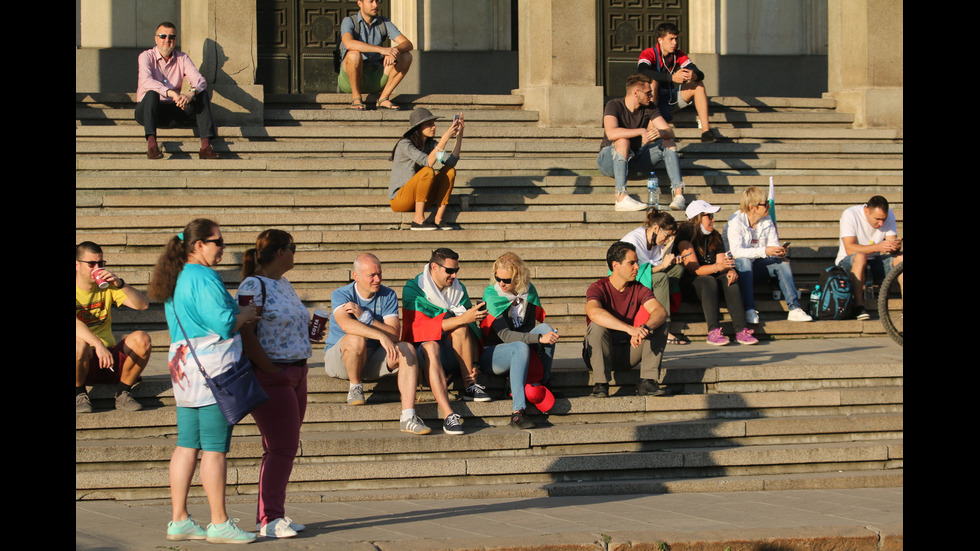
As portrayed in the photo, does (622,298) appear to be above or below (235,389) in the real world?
above

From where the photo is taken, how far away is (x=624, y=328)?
27.8 feet

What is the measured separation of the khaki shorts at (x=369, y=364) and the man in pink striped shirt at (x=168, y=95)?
5.30 metres

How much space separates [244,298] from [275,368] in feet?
1.34

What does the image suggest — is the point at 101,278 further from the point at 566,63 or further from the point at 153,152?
the point at 566,63

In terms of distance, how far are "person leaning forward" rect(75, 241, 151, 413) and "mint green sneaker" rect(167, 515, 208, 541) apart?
6.96ft

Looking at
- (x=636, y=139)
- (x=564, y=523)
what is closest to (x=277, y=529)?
(x=564, y=523)

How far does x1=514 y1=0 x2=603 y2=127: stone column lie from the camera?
48.4 feet

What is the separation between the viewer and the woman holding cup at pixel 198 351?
581cm

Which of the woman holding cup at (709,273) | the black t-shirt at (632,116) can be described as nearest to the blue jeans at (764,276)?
the woman holding cup at (709,273)

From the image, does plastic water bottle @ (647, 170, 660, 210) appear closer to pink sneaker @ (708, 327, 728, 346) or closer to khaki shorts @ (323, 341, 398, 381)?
pink sneaker @ (708, 327, 728, 346)

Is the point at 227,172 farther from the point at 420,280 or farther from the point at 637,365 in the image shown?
the point at 637,365

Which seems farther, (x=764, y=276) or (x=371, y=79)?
(x=371, y=79)

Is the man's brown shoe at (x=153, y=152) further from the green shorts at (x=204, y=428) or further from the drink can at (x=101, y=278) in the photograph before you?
the green shorts at (x=204, y=428)

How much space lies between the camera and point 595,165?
13680 mm
